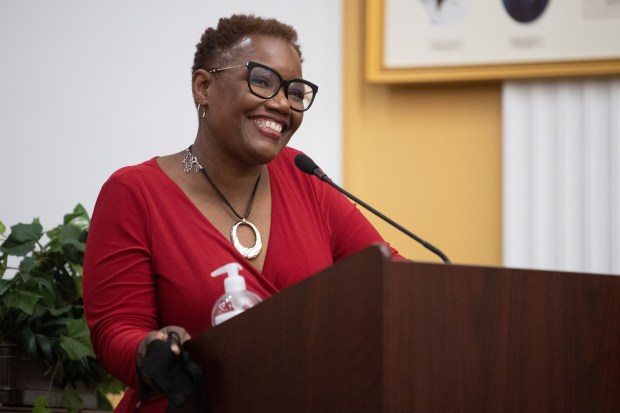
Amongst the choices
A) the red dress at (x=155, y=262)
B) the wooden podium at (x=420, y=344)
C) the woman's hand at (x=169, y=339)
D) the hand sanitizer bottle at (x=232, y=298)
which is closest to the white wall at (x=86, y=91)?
the red dress at (x=155, y=262)

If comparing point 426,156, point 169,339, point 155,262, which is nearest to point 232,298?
point 169,339

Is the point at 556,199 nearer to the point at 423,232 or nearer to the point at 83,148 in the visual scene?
the point at 423,232

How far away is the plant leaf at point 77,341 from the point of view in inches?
100

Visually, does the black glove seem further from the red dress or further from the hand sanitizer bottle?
the red dress

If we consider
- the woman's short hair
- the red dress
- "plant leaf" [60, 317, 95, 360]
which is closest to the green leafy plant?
"plant leaf" [60, 317, 95, 360]

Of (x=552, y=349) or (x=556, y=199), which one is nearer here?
(x=552, y=349)

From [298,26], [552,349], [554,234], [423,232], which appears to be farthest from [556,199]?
[552,349]

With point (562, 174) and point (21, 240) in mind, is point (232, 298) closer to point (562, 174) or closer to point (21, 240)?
point (21, 240)

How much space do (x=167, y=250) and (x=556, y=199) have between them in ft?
5.34

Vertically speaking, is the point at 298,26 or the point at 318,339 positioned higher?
the point at 298,26

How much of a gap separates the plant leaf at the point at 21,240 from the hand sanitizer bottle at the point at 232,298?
127 centimetres

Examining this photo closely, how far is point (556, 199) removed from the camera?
3.05 meters

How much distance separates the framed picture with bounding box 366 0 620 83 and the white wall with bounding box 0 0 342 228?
0.52 meters

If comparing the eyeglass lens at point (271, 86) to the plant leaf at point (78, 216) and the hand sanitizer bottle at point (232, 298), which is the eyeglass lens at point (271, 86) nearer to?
the hand sanitizer bottle at point (232, 298)
